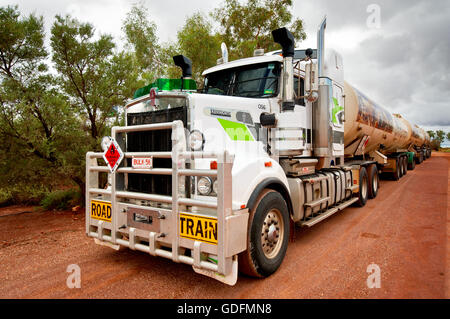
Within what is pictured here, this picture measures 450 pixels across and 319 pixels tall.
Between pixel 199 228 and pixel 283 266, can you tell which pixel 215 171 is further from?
pixel 283 266

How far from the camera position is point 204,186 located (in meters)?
3.21

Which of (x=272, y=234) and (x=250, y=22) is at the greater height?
(x=250, y=22)

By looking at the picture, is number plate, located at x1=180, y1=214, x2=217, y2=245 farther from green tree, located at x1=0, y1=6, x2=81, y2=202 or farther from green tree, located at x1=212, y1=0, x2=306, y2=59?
green tree, located at x1=212, y1=0, x2=306, y2=59

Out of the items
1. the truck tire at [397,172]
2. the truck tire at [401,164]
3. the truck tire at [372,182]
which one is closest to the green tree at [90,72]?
the truck tire at [372,182]

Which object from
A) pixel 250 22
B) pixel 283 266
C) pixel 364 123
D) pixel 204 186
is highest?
pixel 250 22

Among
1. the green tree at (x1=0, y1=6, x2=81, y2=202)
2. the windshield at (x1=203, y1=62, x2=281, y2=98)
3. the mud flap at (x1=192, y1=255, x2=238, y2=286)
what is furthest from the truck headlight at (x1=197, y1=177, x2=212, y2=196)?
the green tree at (x1=0, y1=6, x2=81, y2=202)

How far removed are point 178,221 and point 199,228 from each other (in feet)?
0.88

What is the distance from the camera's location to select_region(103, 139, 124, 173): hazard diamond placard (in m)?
3.67

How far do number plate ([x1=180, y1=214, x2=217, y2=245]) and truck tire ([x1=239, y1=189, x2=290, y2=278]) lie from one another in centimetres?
54

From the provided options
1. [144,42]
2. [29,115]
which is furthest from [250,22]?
[29,115]

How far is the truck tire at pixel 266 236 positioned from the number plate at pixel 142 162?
1.32m

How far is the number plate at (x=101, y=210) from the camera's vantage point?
12.0 ft

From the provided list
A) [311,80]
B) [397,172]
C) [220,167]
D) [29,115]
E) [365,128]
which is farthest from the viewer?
[397,172]
